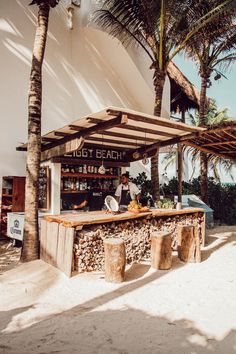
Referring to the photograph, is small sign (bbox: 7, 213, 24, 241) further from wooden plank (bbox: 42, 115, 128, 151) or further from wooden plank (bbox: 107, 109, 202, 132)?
wooden plank (bbox: 107, 109, 202, 132)

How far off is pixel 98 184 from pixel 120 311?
5.81 metres

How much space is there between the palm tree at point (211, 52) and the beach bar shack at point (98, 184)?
4159mm

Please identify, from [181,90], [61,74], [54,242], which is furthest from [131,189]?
A: [181,90]

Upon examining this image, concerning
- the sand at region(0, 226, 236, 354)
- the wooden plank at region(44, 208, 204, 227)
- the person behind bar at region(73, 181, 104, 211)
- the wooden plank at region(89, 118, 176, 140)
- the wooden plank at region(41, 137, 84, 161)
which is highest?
the wooden plank at region(89, 118, 176, 140)

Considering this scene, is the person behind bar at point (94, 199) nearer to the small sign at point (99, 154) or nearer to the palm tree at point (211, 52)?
the small sign at point (99, 154)

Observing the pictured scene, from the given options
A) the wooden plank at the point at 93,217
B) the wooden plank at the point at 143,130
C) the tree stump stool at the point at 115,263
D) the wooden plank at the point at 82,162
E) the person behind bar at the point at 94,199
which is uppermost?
the wooden plank at the point at 143,130

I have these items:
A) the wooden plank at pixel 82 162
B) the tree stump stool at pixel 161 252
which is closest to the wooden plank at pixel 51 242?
the tree stump stool at pixel 161 252

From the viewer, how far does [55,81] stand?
1045cm

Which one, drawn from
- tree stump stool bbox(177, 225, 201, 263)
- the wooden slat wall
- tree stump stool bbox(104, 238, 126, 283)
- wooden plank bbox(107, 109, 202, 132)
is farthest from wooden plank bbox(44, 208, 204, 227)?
wooden plank bbox(107, 109, 202, 132)

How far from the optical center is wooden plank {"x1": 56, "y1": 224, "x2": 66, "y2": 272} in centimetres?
535

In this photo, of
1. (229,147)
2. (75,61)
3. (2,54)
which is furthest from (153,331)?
(75,61)

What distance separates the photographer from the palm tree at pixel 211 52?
11.1 m

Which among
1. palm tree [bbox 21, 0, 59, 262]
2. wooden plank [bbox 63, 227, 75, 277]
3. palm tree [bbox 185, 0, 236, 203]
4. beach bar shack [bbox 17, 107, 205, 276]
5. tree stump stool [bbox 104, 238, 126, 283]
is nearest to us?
tree stump stool [bbox 104, 238, 126, 283]

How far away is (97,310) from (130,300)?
572mm
